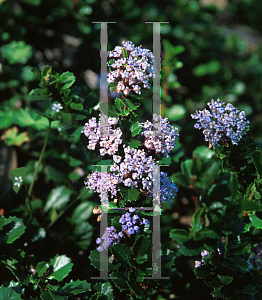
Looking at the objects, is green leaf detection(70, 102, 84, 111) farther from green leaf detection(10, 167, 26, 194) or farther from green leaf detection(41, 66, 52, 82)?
green leaf detection(10, 167, 26, 194)

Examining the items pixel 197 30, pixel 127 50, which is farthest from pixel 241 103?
pixel 127 50

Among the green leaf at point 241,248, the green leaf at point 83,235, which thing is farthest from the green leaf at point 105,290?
the green leaf at point 241,248

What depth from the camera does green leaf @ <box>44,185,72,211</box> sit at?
4.96ft

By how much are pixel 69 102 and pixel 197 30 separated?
1988mm

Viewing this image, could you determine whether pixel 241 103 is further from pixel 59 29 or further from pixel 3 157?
pixel 3 157

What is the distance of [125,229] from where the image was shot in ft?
3.29

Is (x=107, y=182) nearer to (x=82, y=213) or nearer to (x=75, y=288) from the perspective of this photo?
(x=75, y=288)

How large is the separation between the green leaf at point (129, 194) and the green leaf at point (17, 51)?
1443 millimetres

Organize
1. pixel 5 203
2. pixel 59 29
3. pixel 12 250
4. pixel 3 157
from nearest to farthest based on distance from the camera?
pixel 12 250 → pixel 5 203 → pixel 3 157 → pixel 59 29

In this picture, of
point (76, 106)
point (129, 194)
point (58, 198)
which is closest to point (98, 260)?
point (129, 194)

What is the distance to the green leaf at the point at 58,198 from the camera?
1.51m

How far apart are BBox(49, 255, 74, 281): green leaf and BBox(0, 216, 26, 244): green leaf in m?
0.21

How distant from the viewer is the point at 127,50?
1086 millimetres
